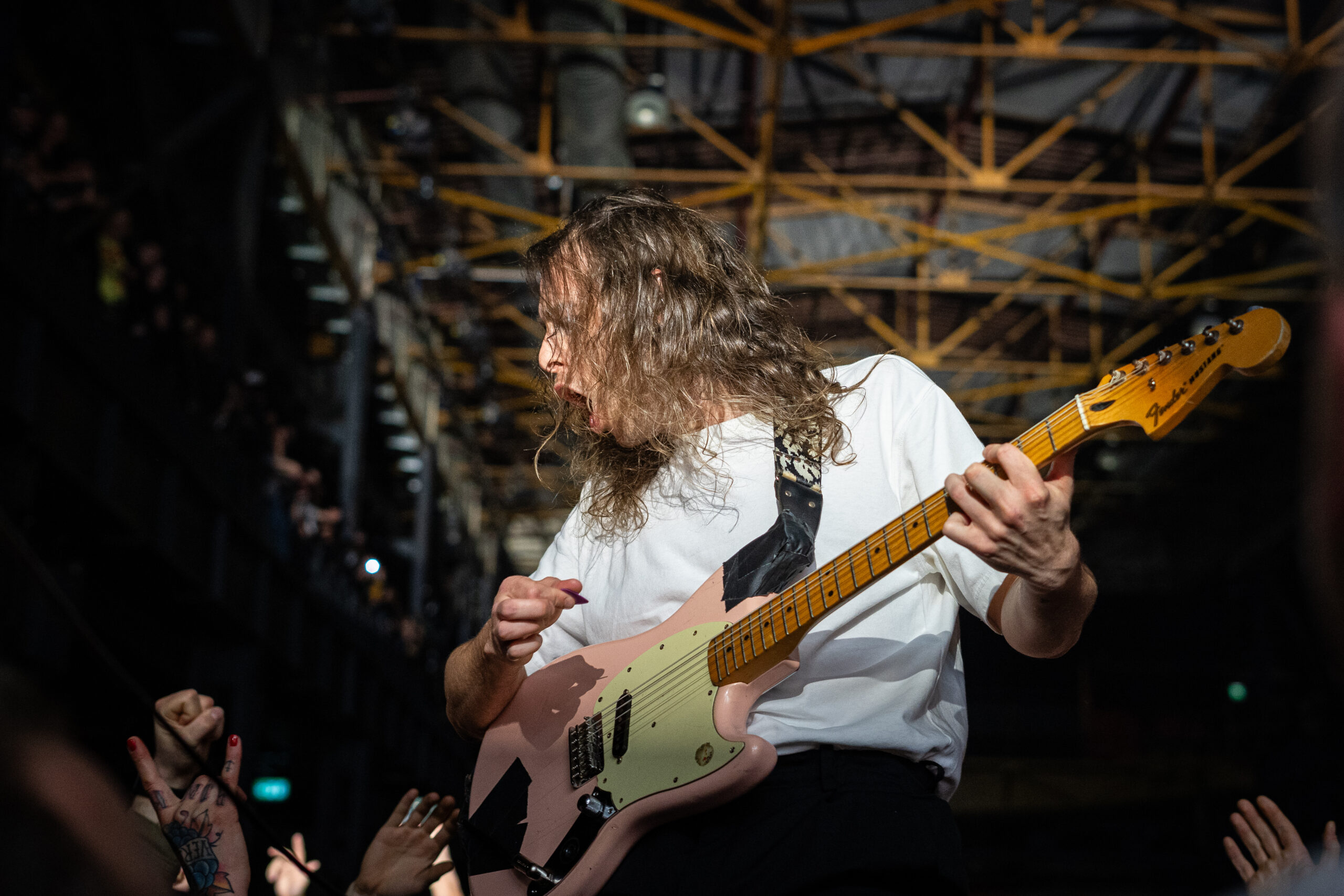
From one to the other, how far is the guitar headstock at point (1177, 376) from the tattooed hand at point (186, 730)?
1622 mm

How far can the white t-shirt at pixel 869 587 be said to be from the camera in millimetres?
1868

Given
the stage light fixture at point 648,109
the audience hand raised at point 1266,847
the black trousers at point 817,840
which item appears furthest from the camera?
the stage light fixture at point 648,109

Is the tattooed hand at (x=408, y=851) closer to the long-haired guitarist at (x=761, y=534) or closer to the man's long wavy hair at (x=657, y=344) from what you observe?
the long-haired guitarist at (x=761, y=534)

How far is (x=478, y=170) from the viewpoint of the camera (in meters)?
13.0

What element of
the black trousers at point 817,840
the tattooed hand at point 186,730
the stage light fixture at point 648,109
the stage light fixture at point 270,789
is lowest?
the stage light fixture at point 270,789

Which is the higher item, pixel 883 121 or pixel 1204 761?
pixel 883 121

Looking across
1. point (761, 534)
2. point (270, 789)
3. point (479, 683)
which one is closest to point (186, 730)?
point (479, 683)

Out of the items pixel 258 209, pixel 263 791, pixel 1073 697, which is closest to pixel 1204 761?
pixel 1073 697

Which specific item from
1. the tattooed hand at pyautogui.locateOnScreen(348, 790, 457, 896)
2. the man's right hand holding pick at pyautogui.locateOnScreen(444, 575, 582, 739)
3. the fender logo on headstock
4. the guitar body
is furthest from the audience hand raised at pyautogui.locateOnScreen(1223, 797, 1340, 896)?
the tattooed hand at pyautogui.locateOnScreen(348, 790, 457, 896)

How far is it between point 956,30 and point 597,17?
3.95 metres

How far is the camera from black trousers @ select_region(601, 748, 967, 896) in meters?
1.69

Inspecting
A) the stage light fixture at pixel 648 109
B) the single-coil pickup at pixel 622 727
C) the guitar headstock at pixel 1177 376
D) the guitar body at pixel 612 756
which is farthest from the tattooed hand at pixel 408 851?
the stage light fixture at pixel 648 109

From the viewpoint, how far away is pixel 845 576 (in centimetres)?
187

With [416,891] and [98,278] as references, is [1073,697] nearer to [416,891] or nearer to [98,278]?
[98,278]
